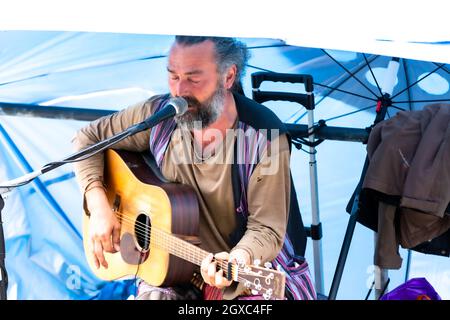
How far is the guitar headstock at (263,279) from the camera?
2.76 meters

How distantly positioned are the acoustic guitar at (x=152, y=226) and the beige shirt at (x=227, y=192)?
0.21 ft

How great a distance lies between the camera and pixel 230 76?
3.12 metres

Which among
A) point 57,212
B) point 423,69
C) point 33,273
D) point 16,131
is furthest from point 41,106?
point 423,69

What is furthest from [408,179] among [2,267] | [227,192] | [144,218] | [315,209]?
[2,267]

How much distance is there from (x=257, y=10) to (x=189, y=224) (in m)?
0.85

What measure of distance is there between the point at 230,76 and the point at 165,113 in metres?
0.40

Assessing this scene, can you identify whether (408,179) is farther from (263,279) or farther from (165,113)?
(165,113)

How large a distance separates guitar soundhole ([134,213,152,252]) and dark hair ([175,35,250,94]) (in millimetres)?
594

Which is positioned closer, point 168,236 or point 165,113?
point 165,113

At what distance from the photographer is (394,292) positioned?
118 inches

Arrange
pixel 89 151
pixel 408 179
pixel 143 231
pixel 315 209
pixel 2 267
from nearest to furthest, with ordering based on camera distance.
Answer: pixel 89 151 → pixel 2 267 → pixel 408 179 → pixel 143 231 → pixel 315 209

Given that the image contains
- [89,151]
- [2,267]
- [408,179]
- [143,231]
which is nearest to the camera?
[89,151]

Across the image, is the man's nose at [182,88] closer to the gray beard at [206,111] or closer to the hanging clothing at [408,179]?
the gray beard at [206,111]
